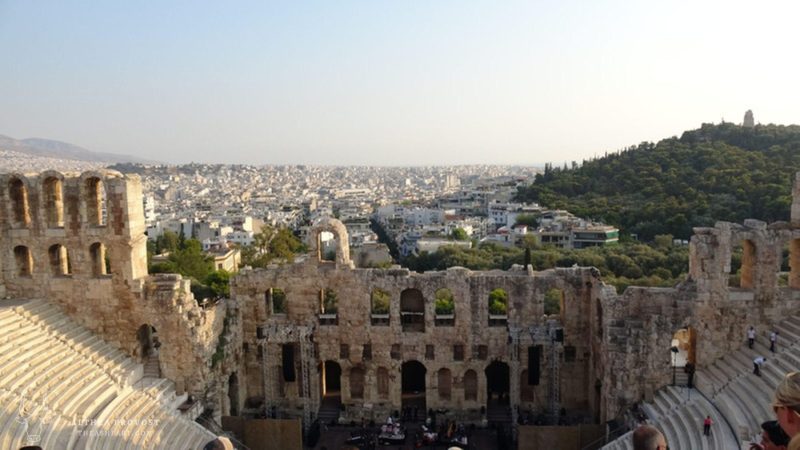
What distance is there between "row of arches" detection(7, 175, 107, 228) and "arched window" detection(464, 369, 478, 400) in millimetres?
15490

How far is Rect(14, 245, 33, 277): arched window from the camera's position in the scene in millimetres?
22906

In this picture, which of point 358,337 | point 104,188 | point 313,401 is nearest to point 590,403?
point 358,337

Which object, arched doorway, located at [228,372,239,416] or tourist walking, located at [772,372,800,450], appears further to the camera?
arched doorway, located at [228,372,239,416]

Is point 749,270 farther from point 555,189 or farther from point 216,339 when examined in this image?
point 555,189

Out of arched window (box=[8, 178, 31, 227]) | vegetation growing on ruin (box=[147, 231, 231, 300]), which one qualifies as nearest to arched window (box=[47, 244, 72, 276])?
arched window (box=[8, 178, 31, 227])

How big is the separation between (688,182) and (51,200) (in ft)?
176

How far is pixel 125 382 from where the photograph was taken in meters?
20.3

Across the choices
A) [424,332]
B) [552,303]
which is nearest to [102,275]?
[424,332]

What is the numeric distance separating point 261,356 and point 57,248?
8830 mm

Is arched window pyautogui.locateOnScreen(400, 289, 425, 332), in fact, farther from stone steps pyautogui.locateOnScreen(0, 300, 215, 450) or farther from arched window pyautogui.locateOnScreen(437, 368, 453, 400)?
stone steps pyautogui.locateOnScreen(0, 300, 215, 450)

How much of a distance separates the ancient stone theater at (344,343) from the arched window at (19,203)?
0.05 m

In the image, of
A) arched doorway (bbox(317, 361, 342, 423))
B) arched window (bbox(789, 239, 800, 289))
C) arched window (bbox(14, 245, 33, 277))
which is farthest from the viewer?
arched doorway (bbox(317, 361, 342, 423))

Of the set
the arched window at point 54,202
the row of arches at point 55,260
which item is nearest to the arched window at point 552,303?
the row of arches at point 55,260

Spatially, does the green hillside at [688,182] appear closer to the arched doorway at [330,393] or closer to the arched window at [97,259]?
the arched doorway at [330,393]
